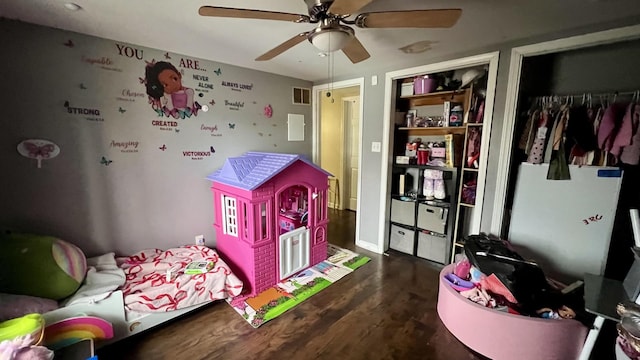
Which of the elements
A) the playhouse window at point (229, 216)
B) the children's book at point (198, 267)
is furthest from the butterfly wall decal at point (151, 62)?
the children's book at point (198, 267)

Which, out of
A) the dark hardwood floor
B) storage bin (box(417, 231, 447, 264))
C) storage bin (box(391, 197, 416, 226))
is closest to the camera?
the dark hardwood floor

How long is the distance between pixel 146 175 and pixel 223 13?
5.72 ft

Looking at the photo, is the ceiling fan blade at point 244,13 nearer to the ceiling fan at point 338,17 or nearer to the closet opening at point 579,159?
the ceiling fan at point 338,17

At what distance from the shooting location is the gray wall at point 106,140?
5.94 feet

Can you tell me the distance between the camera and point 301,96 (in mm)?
3467

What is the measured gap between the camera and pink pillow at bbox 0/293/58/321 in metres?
1.43

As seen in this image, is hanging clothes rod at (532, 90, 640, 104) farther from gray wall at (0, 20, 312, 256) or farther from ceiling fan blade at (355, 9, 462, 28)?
gray wall at (0, 20, 312, 256)

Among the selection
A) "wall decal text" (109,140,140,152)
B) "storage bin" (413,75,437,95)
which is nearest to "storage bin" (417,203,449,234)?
"storage bin" (413,75,437,95)

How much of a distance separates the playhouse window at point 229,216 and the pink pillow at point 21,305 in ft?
3.98

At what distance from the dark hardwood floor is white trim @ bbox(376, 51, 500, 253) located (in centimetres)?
79

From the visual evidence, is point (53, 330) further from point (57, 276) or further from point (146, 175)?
point (146, 175)

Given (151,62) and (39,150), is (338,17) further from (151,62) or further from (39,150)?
(39,150)

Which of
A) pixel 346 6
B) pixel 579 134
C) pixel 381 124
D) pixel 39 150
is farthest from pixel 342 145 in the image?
pixel 39 150

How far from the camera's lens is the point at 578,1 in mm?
1461
